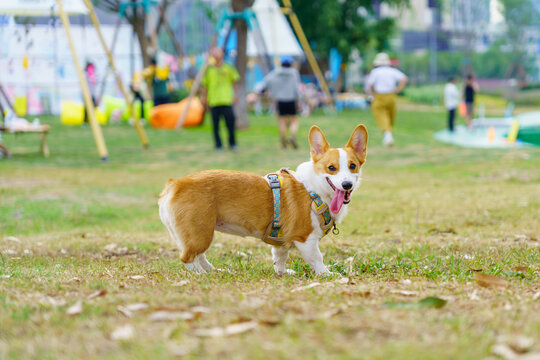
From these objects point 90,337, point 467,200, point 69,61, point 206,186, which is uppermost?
point 69,61

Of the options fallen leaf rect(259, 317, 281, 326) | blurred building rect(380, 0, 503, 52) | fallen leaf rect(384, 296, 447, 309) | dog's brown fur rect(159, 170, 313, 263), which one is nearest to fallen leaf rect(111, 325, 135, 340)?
fallen leaf rect(259, 317, 281, 326)

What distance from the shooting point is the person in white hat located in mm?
16188

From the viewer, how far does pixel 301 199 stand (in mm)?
4754

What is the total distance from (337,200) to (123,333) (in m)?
2.18

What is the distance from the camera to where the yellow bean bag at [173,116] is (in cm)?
2242

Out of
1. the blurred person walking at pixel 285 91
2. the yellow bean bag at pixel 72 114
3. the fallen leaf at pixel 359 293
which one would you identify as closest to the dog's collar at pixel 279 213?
the fallen leaf at pixel 359 293

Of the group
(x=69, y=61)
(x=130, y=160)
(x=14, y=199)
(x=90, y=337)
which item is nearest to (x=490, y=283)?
(x=90, y=337)

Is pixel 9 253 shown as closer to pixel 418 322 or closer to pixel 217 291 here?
pixel 217 291

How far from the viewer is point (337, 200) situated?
4668 mm

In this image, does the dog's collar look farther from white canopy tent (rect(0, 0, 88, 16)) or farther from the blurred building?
the blurred building

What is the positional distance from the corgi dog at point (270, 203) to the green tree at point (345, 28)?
28.9 metres

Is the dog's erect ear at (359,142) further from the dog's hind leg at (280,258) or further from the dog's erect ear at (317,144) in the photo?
the dog's hind leg at (280,258)

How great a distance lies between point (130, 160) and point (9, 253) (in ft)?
→ 27.8

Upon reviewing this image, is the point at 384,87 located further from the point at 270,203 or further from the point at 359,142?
the point at 270,203
